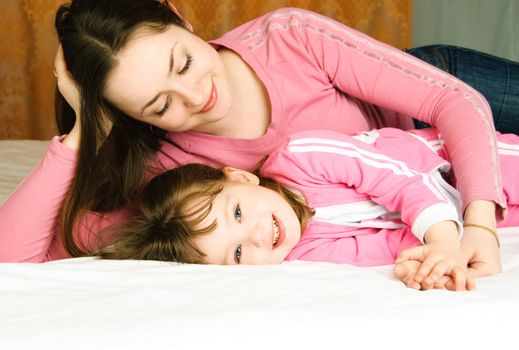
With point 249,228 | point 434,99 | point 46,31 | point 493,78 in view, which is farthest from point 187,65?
point 46,31

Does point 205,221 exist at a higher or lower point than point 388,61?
lower

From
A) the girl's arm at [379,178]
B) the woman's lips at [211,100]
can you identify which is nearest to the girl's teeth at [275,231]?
the girl's arm at [379,178]

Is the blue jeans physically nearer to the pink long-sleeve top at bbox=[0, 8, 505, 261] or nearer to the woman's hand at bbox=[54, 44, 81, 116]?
the pink long-sleeve top at bbox=[0, 8, 505, 261]

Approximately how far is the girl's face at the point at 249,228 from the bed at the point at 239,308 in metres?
0.13

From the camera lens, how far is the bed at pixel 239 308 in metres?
0.81

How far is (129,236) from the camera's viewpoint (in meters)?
1.36

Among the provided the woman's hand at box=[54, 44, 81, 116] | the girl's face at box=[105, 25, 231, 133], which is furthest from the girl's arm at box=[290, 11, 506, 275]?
the woman's hand at box=[54, 44, 81, 116]

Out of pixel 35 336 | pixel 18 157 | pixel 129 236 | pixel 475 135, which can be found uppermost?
pixel 475 135

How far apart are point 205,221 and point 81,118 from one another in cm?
36

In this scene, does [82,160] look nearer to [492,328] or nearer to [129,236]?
[129,236]

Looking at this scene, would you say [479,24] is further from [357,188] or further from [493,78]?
[357,188]

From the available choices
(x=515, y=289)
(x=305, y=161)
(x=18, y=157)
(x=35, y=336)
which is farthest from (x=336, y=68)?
(x=18, y=157)

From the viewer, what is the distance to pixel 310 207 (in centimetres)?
138

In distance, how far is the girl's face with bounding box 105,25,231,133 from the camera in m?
1.33
